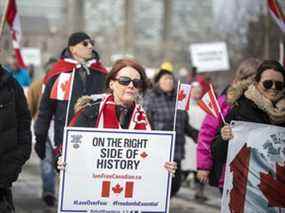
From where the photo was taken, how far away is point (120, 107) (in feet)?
18.9

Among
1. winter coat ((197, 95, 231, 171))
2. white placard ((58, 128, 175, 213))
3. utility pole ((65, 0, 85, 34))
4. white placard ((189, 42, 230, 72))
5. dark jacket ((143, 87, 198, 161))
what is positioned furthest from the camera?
utility pole ((65, 0, 85, 34))

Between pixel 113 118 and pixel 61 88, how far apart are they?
2.53 metres

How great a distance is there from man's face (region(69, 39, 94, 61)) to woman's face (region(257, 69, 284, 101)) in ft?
7.30

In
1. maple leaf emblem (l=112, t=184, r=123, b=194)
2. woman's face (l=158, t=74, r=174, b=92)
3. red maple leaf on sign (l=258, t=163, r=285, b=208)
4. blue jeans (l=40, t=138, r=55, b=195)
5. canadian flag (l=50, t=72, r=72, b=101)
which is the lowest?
blue jeans (l=40, t=138, r=55, b=195)

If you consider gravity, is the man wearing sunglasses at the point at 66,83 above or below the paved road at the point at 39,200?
above

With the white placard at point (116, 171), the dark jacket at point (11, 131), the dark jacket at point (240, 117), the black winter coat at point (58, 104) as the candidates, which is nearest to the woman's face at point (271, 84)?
the dark jacket at point (240, 117)

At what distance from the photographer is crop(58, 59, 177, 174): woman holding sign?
5.70 m

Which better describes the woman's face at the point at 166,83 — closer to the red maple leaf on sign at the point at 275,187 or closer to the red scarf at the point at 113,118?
the red maple leaf on sign at the point at 275,187

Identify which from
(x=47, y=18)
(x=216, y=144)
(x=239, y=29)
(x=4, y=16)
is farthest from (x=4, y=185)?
(x=47, y=18)

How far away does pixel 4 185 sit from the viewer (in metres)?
5.74

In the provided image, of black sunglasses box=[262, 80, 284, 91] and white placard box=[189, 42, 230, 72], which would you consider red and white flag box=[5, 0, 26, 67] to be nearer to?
black sunglasses box=[262, 80, 284, 91]

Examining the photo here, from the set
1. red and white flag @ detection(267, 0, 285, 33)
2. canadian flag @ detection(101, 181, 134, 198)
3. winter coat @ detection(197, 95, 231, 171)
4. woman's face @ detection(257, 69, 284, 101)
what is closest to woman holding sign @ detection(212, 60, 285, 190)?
woman's face @ detection(257, 69, 284, 101)

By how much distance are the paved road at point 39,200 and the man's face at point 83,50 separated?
7.58ft

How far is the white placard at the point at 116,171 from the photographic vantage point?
17.9 ft
